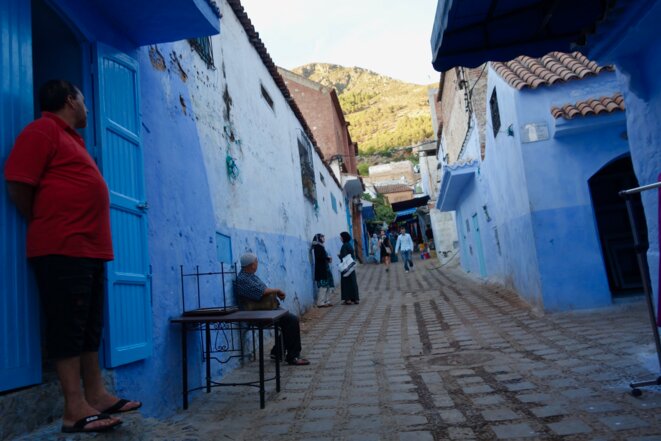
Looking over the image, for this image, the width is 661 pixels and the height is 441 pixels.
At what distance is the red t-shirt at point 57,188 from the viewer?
240 centimetres

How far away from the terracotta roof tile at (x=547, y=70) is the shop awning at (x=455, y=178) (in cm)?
413

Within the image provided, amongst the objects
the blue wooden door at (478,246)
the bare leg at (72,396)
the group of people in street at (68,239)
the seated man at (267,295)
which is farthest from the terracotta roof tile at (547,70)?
the bare leg at (72,396)

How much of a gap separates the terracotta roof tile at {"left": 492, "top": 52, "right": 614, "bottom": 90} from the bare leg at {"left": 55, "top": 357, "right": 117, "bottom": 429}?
7.31 meters

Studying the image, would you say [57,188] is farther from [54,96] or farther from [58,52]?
[58,52]

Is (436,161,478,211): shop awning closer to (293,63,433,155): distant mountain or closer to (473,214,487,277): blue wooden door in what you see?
(473,214,487,277): blue wooden door

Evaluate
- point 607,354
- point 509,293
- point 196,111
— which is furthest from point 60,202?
point 509,293

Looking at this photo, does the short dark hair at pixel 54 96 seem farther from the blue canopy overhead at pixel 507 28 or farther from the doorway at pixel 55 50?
the blue canopy overhead at pixel 507 28

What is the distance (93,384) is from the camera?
2.66m

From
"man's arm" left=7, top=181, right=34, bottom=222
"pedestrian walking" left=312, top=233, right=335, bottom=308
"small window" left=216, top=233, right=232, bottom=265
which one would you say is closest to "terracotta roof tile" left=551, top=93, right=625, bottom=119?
"small window" left=216, top=233, right=232, bottom=265

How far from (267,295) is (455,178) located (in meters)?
9.12

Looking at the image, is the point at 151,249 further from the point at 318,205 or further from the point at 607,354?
the point at 318,205

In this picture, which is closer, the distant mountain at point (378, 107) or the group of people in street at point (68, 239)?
the group of people in street at point (68, 239)

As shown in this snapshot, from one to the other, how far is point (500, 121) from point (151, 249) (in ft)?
23.5

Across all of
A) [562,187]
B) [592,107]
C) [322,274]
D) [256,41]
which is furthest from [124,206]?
[322,274]
